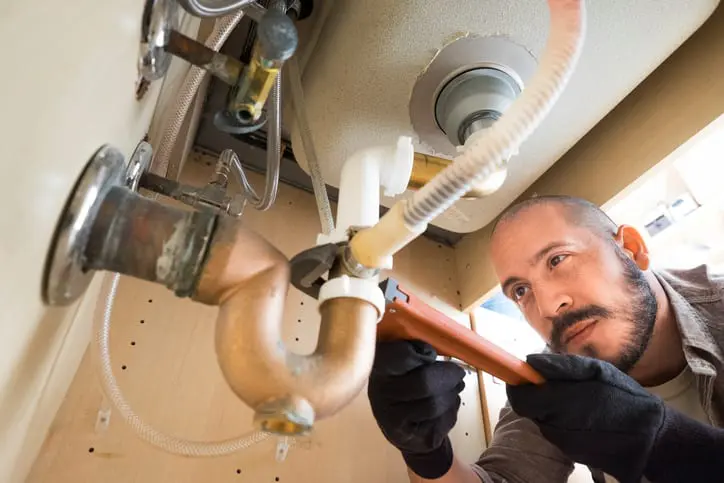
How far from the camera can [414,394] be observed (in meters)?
0.62

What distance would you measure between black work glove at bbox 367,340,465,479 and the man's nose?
0.77 feet

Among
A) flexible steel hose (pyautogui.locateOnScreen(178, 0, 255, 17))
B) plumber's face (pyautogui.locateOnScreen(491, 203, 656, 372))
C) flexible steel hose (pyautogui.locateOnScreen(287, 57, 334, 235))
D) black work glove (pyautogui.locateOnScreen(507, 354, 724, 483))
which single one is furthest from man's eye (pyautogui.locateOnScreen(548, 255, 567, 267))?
flexible steel hose (pyautogui.locateOnScreen(178, 0, 255, 17))

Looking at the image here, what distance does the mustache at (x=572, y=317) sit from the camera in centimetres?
80

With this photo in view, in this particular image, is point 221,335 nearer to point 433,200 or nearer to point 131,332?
point 433,200

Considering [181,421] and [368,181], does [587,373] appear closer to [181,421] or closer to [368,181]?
[368,181]

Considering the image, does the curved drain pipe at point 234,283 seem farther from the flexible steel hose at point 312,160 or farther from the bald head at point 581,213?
the bald head at point 581,213

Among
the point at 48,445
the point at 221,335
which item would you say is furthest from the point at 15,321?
the point at 48,445

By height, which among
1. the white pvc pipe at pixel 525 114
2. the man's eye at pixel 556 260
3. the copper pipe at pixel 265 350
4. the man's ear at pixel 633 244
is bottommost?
the copper pipe at pixel 265 350

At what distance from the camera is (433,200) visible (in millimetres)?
379

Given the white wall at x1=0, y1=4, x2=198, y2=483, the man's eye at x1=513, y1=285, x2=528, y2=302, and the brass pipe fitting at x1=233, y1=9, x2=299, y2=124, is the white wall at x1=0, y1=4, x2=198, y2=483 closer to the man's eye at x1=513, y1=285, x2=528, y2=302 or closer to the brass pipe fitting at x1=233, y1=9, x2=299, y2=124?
the brass pipe fitting at x1=233, y1=9, x2=299, y2=124

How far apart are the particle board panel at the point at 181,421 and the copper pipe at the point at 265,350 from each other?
40 cm

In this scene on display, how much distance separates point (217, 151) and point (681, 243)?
3.02ft

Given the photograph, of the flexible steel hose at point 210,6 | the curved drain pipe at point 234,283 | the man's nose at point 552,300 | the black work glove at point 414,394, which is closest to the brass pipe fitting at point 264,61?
the flexible steel hose at point 210,6

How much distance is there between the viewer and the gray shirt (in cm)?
75
